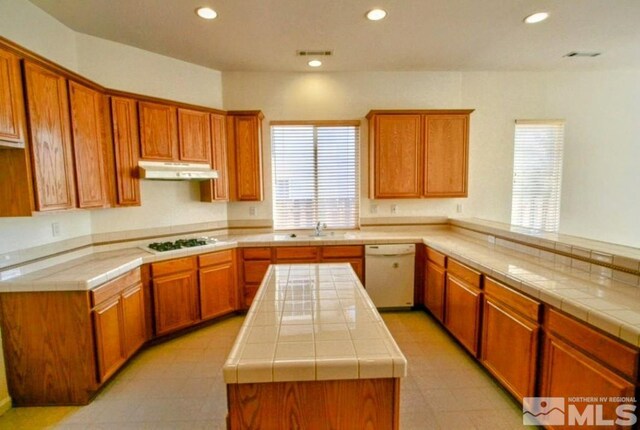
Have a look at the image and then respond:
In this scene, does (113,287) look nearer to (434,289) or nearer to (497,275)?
(497,275)

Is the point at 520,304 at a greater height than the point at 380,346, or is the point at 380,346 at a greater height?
the point at 380,346

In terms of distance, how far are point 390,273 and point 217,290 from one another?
1971 millimetres

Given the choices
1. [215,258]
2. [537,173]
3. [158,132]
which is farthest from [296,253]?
[537,173]

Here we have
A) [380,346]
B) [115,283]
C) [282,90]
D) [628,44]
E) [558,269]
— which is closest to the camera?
[380,346]

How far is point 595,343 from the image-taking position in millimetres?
1370

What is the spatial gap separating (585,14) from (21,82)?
14.4ft

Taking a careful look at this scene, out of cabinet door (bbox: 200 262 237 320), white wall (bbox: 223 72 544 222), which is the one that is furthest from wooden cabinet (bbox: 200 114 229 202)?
cabinet door (bbox: 200 262 237 320)

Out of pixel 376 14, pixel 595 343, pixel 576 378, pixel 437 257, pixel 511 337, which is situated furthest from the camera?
pixel 437 257

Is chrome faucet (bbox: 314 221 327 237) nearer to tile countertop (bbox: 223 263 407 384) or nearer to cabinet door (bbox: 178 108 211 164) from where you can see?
cabinet door (bbox: 178 108 211 164)

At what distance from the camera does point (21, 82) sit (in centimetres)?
191

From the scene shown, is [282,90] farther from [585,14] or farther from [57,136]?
[585,14]

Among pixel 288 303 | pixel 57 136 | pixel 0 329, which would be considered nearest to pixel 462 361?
pixel 288 303

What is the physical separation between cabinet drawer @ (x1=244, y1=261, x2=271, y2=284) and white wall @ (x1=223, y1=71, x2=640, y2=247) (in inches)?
29.5

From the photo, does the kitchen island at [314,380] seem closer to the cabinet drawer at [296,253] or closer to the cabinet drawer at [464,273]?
the cabinet drawer at [464,273]
